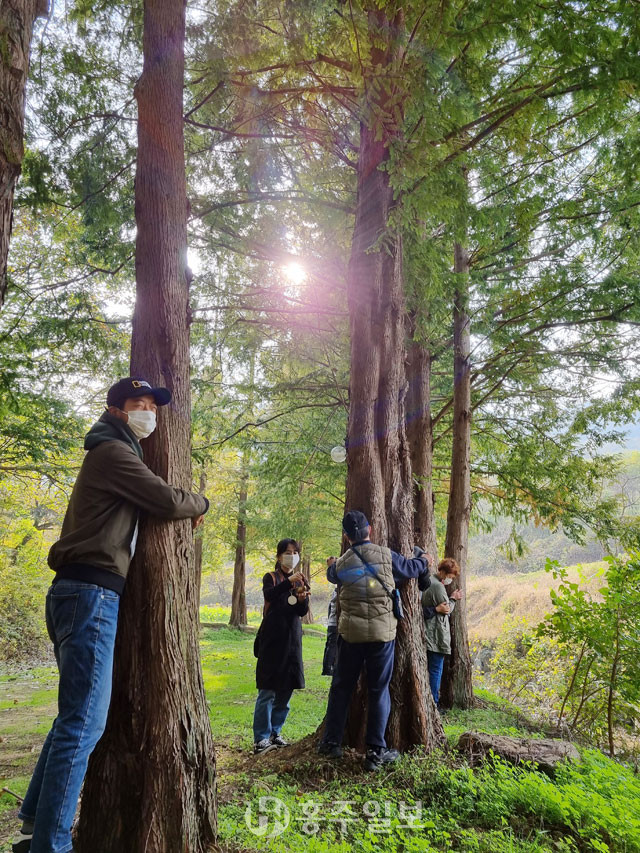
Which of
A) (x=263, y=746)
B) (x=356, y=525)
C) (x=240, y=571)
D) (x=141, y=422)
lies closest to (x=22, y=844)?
(x=141, y=422)

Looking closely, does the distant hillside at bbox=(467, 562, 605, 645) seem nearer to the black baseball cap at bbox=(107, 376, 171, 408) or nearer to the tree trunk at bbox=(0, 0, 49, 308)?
the black baseball cap at bbox=(107, 376, 171, 408)

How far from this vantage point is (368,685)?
4016 mm

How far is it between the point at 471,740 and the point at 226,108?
6973 mm

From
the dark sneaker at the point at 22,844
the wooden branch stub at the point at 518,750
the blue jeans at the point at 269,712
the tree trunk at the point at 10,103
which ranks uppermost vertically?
the tree trunk at the point at 10,103

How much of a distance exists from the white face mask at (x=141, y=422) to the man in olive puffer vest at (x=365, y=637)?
1955 millimetres

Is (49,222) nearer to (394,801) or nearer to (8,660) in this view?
(394,801)

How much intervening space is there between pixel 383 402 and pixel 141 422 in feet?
8.54

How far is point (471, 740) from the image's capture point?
13.3ft

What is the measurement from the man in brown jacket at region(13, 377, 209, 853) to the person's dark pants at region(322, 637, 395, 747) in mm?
2050

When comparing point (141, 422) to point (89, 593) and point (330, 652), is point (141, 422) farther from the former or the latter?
point (330, 652)

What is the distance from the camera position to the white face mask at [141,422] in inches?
116

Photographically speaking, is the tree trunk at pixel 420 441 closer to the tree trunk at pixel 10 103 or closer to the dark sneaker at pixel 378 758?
the dark sneaker at pixel 378 758

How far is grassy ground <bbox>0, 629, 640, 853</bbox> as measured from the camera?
8.88ft

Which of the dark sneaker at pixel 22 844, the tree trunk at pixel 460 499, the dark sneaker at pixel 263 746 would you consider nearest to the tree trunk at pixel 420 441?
the tree trunk at pixel 460 499
